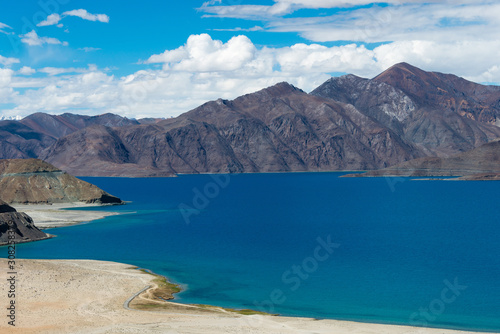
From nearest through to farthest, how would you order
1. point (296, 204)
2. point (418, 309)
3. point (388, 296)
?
point (418, 309), point (388, 296), point (296, 204)

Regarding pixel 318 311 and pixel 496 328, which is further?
pixel 318 311

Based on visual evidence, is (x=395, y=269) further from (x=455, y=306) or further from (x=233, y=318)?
(x=233, y=318)

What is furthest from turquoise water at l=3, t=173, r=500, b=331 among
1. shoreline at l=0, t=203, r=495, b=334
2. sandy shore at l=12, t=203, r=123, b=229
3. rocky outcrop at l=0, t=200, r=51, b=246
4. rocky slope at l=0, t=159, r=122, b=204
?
rocky slope at l=0, t=159, r=122, b=204

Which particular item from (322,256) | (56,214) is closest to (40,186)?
(56,214)

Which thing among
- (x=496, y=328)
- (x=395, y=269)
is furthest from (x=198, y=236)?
(x=496, y=328)

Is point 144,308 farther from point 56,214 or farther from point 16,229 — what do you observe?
point 56,214

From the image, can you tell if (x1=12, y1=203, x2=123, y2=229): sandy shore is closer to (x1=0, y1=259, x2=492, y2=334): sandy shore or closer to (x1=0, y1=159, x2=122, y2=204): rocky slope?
(x1=0, y1=159, x2=122, y2=204): rocky slope

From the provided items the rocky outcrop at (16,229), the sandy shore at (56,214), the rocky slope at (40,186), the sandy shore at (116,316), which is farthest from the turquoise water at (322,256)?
the rocky slope at (40,186)
